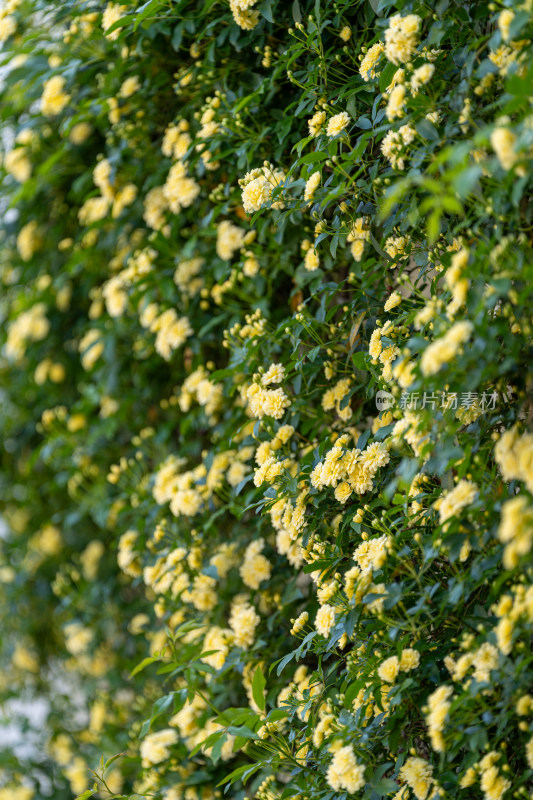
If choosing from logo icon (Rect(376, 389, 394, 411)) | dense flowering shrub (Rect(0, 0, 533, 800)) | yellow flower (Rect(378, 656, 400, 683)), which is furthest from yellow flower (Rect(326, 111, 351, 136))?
yellow flower (Rect(378, 656, 400, 683))

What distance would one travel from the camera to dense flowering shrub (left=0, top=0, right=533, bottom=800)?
40.5 inches

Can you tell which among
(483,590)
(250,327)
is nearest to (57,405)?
(250,327)

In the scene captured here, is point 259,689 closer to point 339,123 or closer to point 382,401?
point 382,401

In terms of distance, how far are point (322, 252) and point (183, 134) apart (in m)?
0.50

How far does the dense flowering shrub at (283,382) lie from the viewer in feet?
3.38

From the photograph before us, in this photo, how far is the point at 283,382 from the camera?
1.46 m

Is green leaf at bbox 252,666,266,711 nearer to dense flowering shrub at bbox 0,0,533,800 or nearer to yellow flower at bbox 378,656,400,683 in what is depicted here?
dense flowering shrub at bbox 0,0,533,800

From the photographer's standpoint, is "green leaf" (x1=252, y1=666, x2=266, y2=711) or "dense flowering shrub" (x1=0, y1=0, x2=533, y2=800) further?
"green leaf" (x1=252, y1=666, x2=266, y2=711)

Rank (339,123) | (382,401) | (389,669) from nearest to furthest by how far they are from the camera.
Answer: (389,669), (339,123), (382,401)

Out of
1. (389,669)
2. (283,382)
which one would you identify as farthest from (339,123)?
(389,669)

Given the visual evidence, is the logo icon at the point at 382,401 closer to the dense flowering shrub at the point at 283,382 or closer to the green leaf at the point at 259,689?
the dense flowering shrub at the point at 283,382

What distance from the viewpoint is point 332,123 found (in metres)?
1.28

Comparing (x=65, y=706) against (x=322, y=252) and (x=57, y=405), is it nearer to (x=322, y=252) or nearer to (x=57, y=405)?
(x=57, y=405)

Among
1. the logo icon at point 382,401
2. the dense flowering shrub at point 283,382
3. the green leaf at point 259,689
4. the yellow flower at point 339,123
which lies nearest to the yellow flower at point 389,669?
the dense flowering shrub at point 283,382
